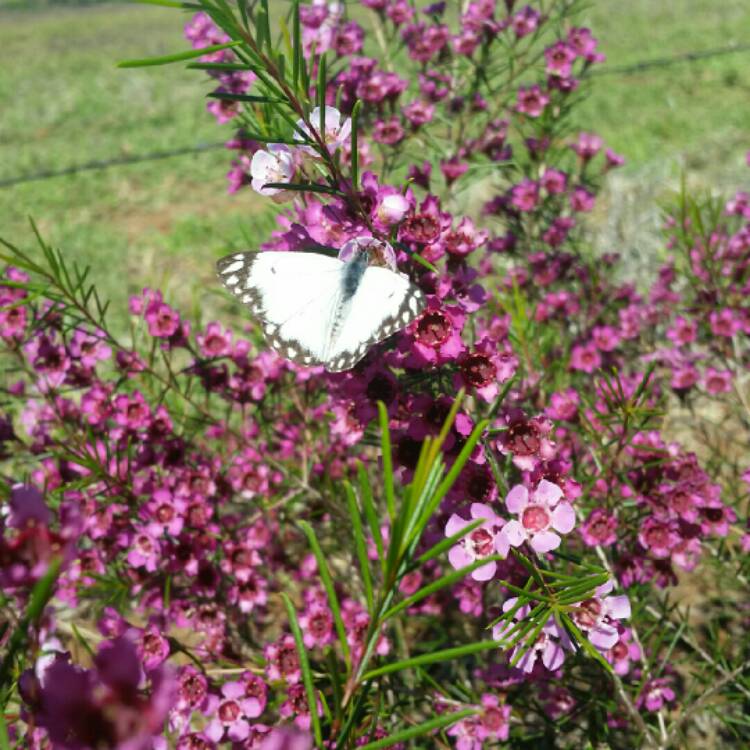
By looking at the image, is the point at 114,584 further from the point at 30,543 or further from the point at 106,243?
the point at 106,243

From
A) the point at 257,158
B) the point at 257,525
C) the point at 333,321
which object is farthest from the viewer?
the point at 257,525

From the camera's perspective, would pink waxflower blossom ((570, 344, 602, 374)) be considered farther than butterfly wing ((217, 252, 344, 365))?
Yes

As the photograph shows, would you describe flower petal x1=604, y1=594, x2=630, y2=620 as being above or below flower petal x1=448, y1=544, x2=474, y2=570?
below

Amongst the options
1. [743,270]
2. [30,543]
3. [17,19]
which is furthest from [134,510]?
[17,19]

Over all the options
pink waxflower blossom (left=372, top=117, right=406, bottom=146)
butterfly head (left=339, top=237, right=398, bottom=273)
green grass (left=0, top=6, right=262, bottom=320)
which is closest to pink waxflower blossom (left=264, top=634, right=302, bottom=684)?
butterfly head (left=339, top=237, right=398, bottom=273)

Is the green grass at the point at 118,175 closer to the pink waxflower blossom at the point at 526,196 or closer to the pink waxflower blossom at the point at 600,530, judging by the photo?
the pink waxflower blossom at the point at 526,196

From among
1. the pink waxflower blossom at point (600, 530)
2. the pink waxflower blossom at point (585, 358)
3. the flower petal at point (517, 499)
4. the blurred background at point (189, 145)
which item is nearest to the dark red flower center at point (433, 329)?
the flower petal at point (517, 499)

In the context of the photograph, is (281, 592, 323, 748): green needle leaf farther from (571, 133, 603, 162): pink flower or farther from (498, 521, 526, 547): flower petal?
(571, 133, 603, 162): pink flower

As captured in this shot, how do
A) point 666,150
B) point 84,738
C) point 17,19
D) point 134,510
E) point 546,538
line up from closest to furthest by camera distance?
point 84,738
point 546,538
point 134,510
point 666,150
point 17,19
